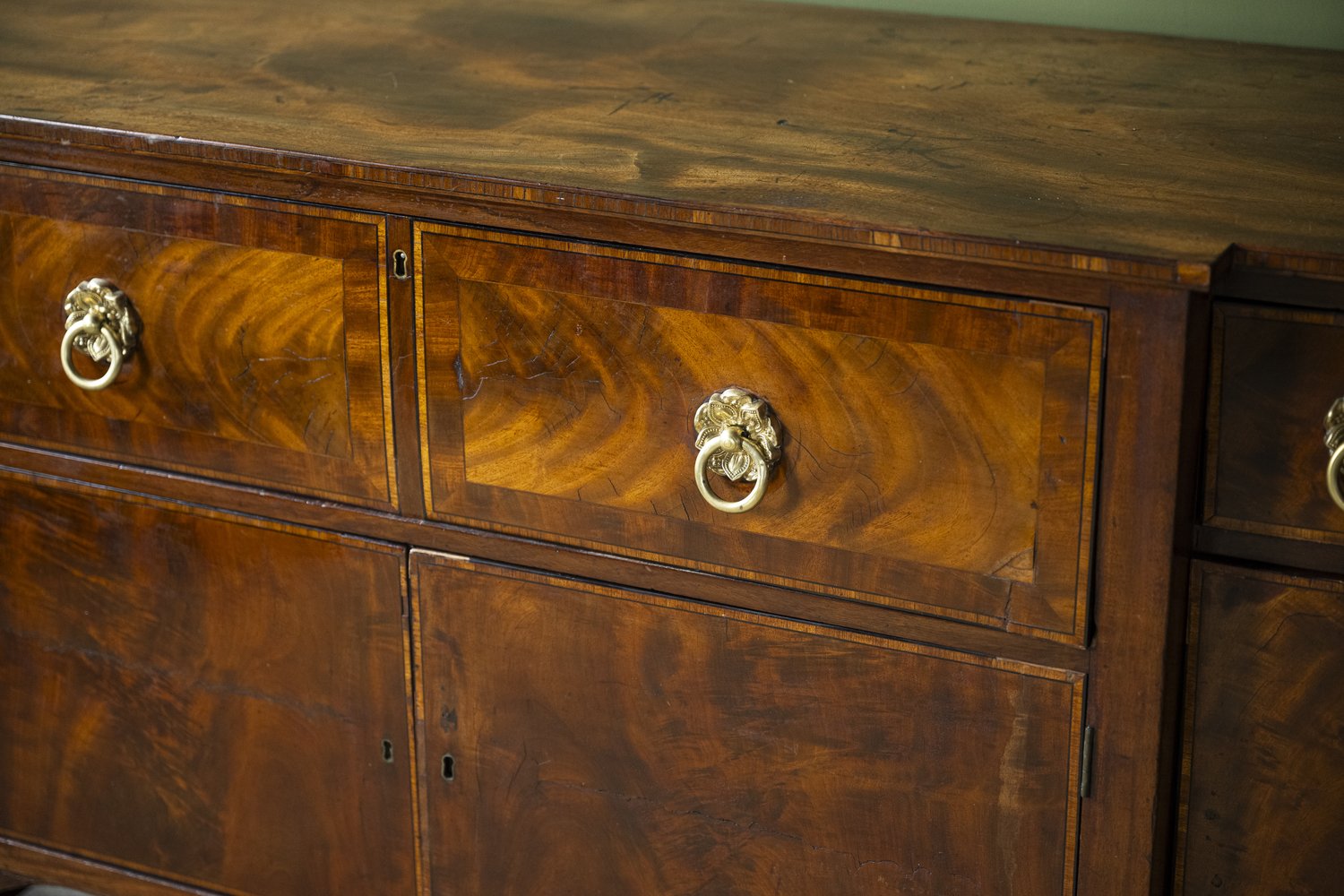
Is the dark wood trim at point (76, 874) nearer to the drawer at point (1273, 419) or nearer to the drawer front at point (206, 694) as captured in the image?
the drawer front at point (206, 694)

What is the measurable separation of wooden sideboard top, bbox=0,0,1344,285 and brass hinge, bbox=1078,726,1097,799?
274 millimetres

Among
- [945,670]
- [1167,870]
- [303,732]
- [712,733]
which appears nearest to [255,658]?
[303,732]

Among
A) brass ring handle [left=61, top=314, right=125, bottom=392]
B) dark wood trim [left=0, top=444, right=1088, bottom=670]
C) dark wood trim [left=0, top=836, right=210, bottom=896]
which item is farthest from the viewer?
dark wood trim [left=0, top=836, right=210, bottom=896]

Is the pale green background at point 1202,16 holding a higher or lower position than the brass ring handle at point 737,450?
higher

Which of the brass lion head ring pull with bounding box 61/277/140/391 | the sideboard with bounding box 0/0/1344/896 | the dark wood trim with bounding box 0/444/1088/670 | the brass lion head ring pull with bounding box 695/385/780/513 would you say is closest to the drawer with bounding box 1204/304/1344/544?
the sideboard with bounding box 0/0/1344/896

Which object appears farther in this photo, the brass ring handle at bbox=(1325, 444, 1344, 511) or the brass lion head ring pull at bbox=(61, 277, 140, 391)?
the brass lion head ring pull at bbox=(61, 277, 140, 391)

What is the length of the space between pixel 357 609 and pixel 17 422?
28 cm

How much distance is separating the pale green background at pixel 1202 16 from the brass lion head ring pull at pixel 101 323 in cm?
73

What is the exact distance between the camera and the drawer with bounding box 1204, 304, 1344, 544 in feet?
2.85

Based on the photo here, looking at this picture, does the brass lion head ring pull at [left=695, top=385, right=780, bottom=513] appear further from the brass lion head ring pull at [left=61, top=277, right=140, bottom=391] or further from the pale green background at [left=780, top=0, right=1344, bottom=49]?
the pale green background at [left=780, top=0, right=1344, bottom=49]

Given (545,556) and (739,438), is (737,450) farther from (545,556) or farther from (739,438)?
(545,556)

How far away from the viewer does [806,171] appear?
98 cm

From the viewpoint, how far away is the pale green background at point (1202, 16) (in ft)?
4.25

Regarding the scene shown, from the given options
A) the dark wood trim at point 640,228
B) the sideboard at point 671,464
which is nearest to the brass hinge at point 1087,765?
the sideboard at point 671,464
